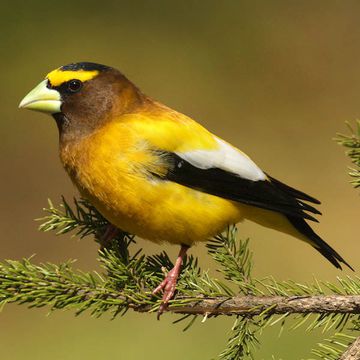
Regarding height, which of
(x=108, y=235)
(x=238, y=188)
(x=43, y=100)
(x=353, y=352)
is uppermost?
(x=43, y=100)

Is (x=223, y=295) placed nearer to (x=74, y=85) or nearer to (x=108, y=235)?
(x=108, y=235)

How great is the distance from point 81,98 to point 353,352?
0.96 meters

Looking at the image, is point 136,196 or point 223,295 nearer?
point 223,295

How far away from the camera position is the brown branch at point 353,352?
1.39m

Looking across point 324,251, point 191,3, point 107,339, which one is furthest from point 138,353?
point 191,3

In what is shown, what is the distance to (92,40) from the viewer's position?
17.8ft

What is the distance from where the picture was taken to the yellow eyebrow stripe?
1988mm

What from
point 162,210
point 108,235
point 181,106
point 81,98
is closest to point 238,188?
point 162,210

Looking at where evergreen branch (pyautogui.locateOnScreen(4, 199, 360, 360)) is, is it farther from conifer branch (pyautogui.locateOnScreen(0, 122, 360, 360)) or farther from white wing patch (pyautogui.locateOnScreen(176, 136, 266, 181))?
white wing patch (pyautogui.locateOnScreen(176, 136, 266, 181))

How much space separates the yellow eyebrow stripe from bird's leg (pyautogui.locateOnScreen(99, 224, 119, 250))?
0.37m

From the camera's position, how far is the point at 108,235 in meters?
1.93

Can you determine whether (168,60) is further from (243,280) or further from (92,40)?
(243,280)

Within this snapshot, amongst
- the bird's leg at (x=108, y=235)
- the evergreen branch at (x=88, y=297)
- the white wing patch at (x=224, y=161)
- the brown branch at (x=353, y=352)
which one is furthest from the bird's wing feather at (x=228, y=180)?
the brown branch at (x=353, y=352)

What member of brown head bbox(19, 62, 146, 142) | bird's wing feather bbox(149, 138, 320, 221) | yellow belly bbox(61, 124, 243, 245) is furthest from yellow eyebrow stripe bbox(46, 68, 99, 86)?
bird's wing feather bbox(149, 138, 320, 221)
